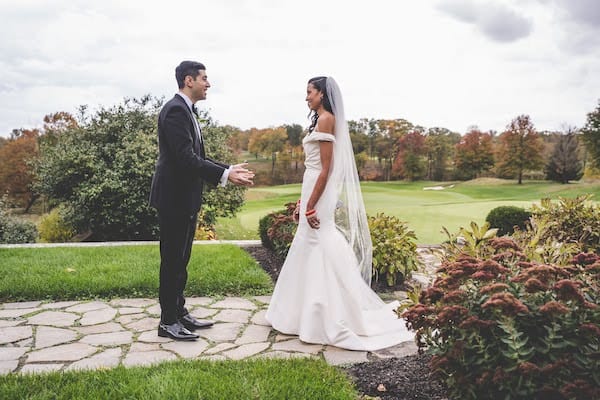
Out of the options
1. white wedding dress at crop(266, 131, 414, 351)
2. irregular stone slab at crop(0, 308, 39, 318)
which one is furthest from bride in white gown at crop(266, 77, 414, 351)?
irregular stone slab at crop(0, 308, 39, 318)

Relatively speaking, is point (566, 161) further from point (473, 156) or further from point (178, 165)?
point (178, 165)

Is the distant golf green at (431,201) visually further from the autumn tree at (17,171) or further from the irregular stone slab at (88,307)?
the autumn tree at (17,171)

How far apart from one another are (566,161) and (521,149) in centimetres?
379

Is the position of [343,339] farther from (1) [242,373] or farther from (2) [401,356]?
(1) [242,373]

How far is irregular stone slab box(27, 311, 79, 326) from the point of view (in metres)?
4.77

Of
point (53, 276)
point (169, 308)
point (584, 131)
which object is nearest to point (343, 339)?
point (169, 308)

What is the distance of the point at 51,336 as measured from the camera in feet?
14.5

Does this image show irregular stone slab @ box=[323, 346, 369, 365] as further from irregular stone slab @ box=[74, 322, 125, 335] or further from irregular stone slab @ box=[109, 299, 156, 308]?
irregular stone slab @ box=[109, 299, 156, 308]

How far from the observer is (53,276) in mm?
6172

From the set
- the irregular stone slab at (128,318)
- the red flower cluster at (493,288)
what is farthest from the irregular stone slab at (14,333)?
the red flower cluster at (493,288)

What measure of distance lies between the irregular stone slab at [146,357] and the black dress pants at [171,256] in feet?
1.38

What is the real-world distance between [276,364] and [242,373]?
292mm

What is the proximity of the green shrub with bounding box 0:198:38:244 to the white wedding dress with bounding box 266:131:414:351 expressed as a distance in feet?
29.6

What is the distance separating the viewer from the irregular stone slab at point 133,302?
17.7 feet
